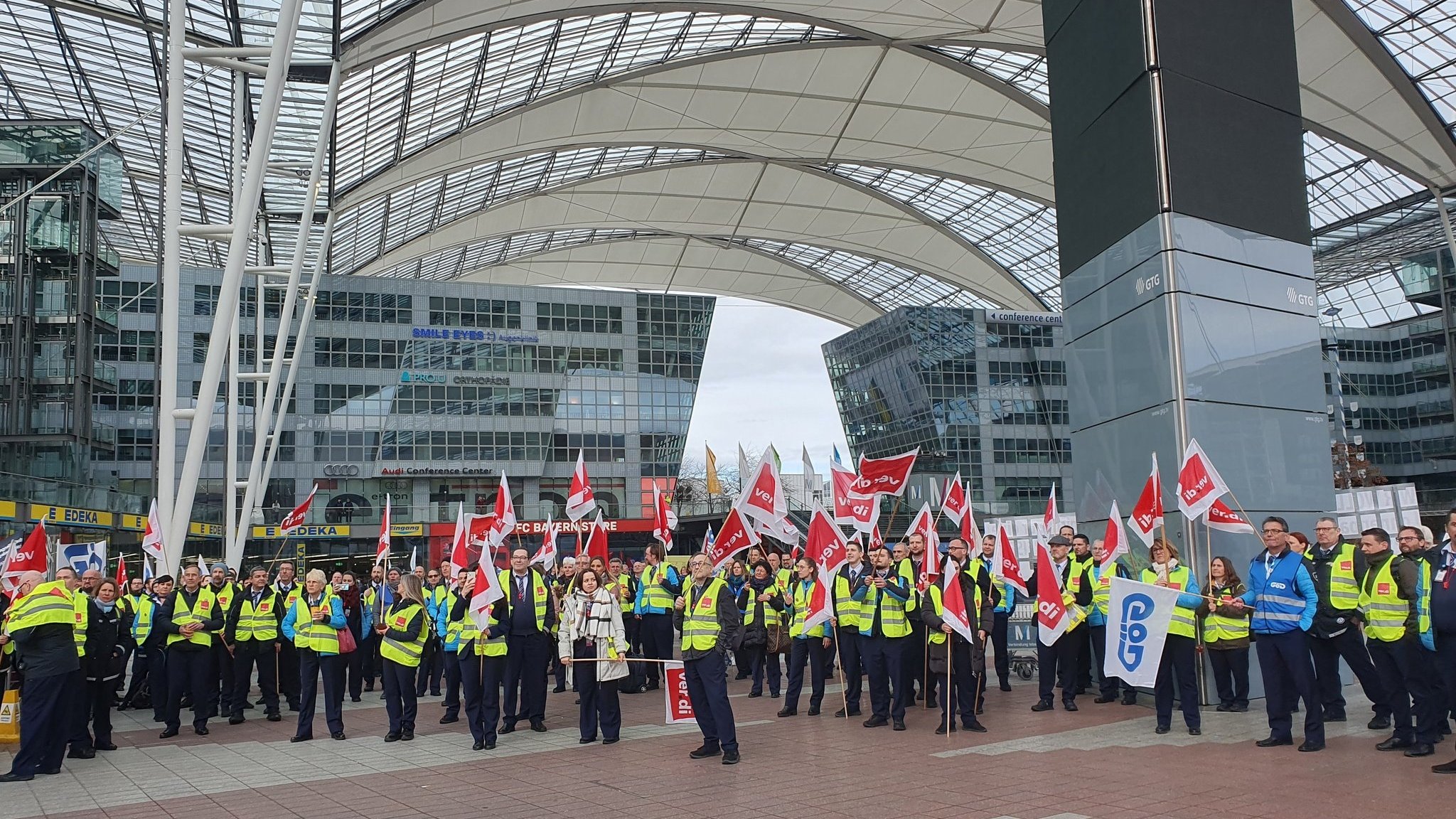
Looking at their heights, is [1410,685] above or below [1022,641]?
above

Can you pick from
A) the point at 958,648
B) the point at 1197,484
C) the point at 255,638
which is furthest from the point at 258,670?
the point at 1197,484

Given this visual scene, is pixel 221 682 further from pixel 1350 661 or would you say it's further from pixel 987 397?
pixel 987 397

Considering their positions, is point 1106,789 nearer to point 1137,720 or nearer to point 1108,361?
point 1137,720

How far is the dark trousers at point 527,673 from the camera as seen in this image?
11.9 meters

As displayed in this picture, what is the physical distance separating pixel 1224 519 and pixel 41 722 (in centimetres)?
1136

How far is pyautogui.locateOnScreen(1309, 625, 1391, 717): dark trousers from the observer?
10016 mm

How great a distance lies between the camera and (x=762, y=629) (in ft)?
49.0

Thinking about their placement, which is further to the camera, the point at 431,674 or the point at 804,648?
the point at 431,674

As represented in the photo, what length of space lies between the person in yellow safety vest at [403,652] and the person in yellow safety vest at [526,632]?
2.80 feet

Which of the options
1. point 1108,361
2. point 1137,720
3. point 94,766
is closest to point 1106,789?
point 1137,720

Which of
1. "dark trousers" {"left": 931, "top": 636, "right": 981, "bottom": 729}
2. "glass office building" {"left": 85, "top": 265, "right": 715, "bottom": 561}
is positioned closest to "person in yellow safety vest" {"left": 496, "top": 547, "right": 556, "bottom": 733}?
"dark trousers" {"left": 931, "top": 636, "right": 981, "bottom": 729}

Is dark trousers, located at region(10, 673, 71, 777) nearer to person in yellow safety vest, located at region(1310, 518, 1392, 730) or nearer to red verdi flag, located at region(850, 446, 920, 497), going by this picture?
red verdi flag, located at region(850, 446, 920, 497)

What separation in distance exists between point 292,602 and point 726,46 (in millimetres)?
32749

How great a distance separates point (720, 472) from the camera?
3989 inches
